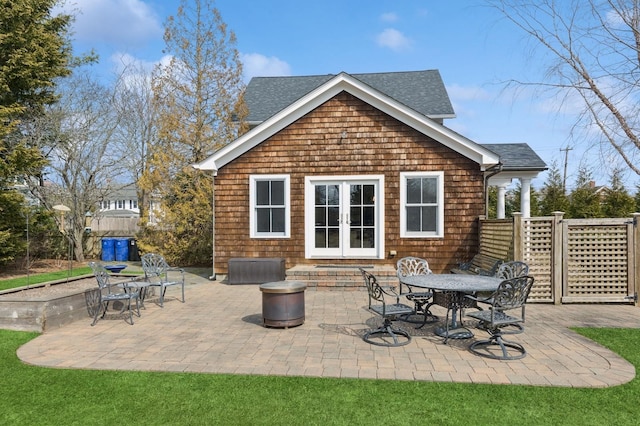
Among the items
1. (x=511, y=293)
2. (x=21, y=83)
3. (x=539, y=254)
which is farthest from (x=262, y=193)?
(x=21, y=83)

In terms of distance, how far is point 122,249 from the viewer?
17531 mm

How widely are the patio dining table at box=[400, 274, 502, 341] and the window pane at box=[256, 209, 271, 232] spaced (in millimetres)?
6194

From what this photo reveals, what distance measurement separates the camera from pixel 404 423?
3.39 m

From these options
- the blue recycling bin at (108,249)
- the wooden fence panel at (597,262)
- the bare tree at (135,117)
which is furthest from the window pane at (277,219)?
the bare tree at (135,117)

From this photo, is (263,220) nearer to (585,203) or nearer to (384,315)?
(384,315)

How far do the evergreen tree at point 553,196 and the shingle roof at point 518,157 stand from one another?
2.73m

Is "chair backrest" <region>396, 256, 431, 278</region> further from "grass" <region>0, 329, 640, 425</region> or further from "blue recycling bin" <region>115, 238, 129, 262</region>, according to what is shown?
"blue recycling bin" <region>115, 238, 129, 262</region>

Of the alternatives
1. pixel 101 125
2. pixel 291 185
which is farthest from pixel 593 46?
pixel 101 125

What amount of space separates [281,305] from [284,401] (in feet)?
8.67

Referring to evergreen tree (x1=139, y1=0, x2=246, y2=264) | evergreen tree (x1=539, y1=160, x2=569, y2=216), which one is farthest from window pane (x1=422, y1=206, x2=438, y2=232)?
evergreen tree (x1=539, y1=160, x2=569, y2=216)

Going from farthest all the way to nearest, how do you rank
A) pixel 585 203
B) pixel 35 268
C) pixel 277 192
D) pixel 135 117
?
pixel 135 117 → pixel 585 203 → pixel 35 268 → pixel 277 192

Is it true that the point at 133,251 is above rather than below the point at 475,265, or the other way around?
below

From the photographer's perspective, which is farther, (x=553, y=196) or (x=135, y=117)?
(x=135, y=117)

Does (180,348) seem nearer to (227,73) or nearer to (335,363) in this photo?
(335,363)
